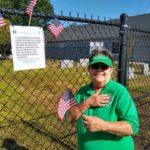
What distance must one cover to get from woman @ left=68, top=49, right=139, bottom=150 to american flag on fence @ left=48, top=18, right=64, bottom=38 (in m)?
0.57

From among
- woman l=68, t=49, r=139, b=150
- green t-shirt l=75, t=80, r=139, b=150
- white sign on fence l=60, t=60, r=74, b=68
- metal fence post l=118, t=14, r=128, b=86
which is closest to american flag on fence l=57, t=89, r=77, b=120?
woman l=68, t=49, r=139, b=150

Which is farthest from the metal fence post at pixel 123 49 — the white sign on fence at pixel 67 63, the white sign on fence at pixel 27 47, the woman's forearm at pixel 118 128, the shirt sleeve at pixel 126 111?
the woman's forearm at pixel 118 128

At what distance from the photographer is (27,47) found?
266 cm

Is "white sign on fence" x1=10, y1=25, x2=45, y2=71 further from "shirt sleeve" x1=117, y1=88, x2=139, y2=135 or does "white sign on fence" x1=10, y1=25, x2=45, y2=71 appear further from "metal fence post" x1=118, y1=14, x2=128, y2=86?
"metal fence post" x1=118, y1=14, x2=128, y2=86

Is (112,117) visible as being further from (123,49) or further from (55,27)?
(123,49)

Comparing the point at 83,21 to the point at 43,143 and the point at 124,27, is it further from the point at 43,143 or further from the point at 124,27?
the point at 43,143

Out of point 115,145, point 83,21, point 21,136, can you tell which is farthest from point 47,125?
point 115,145

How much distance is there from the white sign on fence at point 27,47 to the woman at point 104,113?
59cm

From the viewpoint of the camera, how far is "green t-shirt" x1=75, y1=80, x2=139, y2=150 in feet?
7.38

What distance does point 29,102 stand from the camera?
7691 mm

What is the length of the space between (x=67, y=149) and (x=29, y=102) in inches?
137

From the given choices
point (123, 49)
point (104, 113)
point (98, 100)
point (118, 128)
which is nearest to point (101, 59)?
point (98, 100)

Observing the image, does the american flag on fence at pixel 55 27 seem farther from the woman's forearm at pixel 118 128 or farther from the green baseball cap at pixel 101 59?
the woman's forearm at pixel 118 128

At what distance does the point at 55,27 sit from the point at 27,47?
343 millimetres
